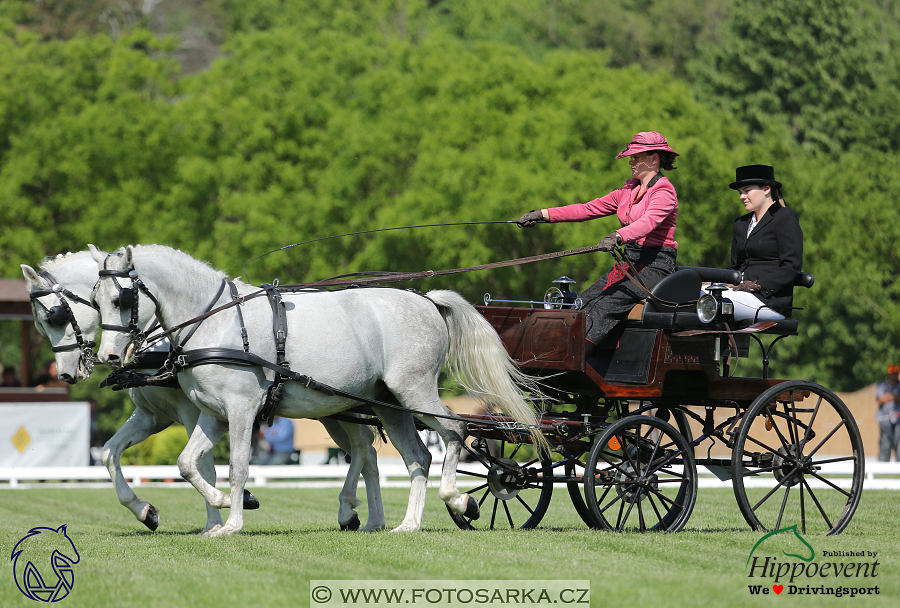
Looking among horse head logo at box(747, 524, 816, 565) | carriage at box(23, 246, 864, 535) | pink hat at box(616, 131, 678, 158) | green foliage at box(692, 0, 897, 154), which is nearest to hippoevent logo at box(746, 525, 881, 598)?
horse head logo at box(747, 524, 816, 565)

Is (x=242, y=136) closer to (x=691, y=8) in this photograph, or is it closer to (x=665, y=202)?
(x=665, y=202)

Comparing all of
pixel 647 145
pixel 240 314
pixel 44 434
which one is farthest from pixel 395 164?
pixel 240 314

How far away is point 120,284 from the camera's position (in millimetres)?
8102

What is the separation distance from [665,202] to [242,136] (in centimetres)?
2245

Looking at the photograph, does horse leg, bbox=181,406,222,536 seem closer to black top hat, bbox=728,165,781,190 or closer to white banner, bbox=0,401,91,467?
black top hat, bbox=728,165,781,190

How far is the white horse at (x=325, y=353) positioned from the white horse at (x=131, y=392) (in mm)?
263

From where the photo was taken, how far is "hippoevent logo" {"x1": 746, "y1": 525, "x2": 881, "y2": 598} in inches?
237

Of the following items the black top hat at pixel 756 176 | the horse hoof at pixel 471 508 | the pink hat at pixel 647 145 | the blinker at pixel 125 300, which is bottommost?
the horse hoof at pixel 471 508

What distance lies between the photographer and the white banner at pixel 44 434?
62.8 ft

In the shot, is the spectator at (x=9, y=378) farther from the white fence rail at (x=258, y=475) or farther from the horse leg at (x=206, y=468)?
the horse leg at (x=206, y=468)

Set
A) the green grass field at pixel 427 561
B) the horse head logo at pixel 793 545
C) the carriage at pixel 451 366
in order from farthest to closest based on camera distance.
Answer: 1. the carriage at pixel 451 366
2. the horse head logo at pixel 793 545
3. the green grass field at pixel 427 561

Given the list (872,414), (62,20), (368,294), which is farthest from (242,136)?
(62,20)

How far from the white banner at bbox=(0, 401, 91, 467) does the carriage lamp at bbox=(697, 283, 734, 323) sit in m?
13.6

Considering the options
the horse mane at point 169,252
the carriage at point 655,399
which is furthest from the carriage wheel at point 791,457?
the horse mane at point 169,252
